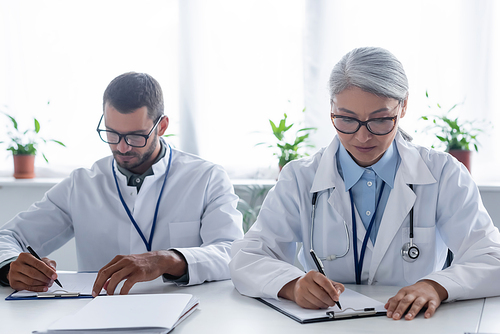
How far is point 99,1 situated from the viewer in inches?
137

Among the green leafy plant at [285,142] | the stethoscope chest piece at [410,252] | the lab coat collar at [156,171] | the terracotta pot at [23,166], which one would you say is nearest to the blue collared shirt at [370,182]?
the stethoscope chest piece at [410,252]

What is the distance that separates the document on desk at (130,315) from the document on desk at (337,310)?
0.81 feet

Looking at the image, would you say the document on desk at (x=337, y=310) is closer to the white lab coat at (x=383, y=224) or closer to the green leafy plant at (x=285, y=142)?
the white lab coat at (x=383, y=224)

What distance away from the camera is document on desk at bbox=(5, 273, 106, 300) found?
1472mm

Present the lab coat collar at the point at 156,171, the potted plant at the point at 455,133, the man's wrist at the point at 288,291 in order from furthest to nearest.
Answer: the potted plant at the point at 455,133, the lab coat collar at the point at 156,171, the man's wrist at the point at 288,291

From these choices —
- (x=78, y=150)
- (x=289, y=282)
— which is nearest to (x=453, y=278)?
(x=289, y=282)

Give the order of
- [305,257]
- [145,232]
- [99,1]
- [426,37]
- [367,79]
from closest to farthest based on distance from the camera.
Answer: [367,79] < [305,257] < [145,232] < [426,37] < [99,1]

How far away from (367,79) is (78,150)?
8.77 ft

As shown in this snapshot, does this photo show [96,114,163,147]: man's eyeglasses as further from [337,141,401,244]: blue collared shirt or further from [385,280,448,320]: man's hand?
[385,280,448,320]: man's hand

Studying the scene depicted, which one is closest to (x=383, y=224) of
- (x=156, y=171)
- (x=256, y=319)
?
(x=256, y=319)

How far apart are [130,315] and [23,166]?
263cm

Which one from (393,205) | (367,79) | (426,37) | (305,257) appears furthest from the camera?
(426,37)

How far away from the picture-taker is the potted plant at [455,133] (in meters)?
2.69

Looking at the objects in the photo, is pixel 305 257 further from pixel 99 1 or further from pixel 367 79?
pixel 99 1
